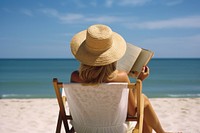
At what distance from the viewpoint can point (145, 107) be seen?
2939 millimetres

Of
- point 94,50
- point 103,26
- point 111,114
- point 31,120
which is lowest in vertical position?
point 31,120

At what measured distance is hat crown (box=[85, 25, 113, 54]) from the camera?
2.43 m

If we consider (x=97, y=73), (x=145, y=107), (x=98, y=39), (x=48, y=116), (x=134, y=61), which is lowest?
(x=48, y=116)

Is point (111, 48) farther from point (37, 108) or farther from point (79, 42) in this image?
point (37, 108)

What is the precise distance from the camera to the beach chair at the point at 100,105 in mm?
2430

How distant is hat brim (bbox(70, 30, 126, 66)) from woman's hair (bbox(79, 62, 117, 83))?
72 millimetres

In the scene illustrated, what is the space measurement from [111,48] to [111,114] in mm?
534

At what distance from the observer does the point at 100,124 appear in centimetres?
261

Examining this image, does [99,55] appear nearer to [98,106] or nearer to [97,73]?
[97,73]

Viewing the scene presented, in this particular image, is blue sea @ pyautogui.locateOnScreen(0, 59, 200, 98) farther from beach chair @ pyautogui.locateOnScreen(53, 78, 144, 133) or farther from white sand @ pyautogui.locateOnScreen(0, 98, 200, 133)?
beach chair @ pyautogui.locateOnScreen(53, 78, 144, 133)

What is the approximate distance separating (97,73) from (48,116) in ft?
12.3

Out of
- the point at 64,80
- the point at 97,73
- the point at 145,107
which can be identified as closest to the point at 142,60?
the point at 145,107

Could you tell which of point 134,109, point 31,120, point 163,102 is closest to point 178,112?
point 163,102

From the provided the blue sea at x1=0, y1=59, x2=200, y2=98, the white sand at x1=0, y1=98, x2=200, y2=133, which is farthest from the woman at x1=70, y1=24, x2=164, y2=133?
the blue sea at x1=0, y1=59, x2=200, y2=98
